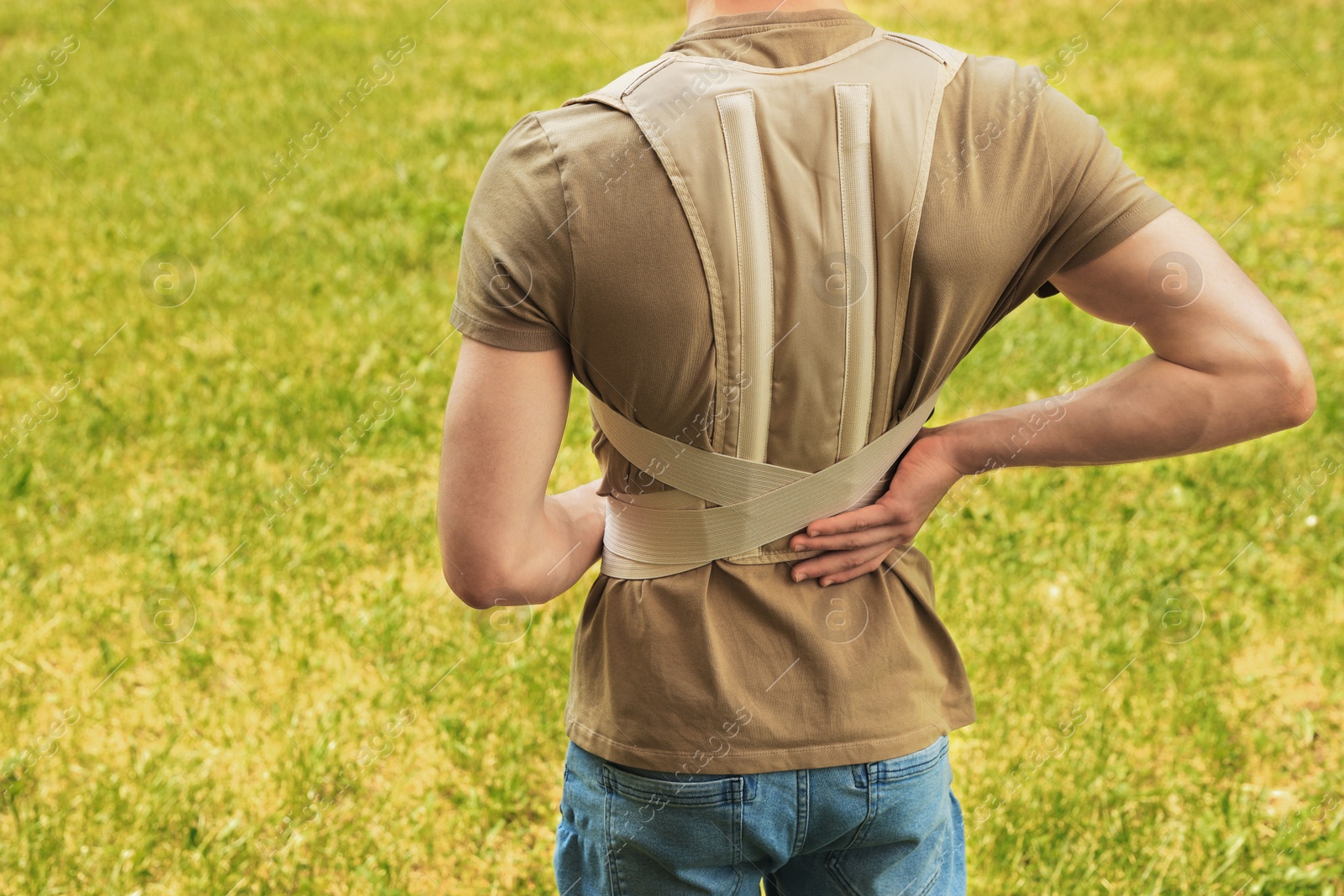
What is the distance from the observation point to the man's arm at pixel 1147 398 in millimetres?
→ 1387

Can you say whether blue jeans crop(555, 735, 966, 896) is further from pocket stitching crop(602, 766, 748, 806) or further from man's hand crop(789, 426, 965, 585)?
man's hand crop(789, 426, 965, 585)

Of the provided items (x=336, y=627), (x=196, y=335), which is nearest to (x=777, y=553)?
(x=336, y=627)

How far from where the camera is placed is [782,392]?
137 cm

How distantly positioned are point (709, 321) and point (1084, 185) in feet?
1.53

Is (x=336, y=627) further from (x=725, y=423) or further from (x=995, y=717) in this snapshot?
(x=725, y=423)

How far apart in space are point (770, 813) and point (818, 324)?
64 centimetres

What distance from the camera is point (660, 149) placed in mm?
1244

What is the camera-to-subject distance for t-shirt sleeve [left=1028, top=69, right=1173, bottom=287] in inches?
52.1

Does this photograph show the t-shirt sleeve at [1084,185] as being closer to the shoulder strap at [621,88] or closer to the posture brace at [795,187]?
the posture brace at [795,187]

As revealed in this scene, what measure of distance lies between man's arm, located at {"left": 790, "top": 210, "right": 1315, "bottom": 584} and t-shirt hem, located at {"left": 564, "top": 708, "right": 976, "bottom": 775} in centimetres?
22


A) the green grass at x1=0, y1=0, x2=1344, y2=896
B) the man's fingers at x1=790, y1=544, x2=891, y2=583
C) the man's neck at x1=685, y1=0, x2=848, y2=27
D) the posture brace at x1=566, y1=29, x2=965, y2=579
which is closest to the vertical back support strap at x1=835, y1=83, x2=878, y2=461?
the posture brace at x1=566, y1=29, x2=965, y2=579

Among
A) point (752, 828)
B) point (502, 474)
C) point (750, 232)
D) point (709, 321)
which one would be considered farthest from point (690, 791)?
point (750, 232)

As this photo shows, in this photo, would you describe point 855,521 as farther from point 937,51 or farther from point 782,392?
point 937,51

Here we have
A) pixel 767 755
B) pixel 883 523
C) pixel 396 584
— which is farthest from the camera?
pixel 396 584
